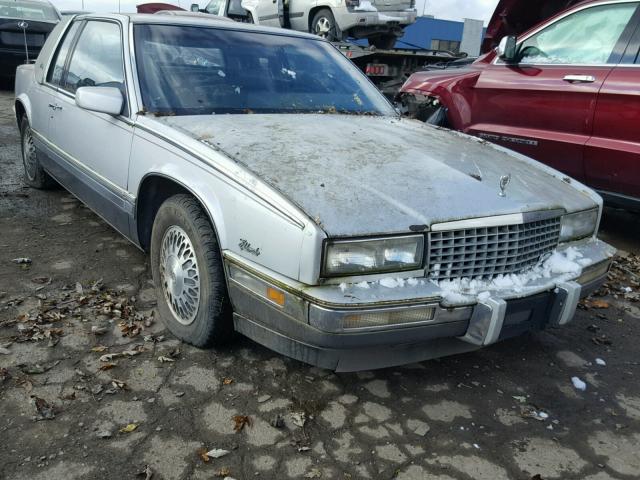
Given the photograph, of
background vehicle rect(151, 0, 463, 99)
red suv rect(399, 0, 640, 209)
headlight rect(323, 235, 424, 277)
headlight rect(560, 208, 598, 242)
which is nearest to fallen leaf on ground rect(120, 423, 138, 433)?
headlight rect(323, 235, 424, 277)

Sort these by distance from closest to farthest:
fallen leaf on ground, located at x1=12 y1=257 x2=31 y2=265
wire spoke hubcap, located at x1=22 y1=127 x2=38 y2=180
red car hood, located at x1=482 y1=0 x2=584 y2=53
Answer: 1. fallen leaf on ground, located at x1=12 y1=257 x2=31 y2=265
2. wire spoke hubcap, located at x1=22 y1=127 x2=38 y2=180
3. red car hood, located at x1=482 y1=0 x2=584 y2=53

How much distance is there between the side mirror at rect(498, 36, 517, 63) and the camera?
16.8 feet

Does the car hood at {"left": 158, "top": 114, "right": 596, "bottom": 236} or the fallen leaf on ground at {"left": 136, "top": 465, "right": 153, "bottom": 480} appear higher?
the car hood at {"left": 158, "top": 114, "right": 596, "bottom": 236}

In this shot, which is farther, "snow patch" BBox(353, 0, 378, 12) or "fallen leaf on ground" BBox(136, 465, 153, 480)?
"snow patch" BBox(353, 0, 378, 12)

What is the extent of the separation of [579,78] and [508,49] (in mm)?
725

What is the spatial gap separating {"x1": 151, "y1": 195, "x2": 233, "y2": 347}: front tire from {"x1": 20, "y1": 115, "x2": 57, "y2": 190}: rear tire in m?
A: 2.66

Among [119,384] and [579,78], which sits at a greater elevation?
[579,78]

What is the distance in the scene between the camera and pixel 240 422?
7.98 feet

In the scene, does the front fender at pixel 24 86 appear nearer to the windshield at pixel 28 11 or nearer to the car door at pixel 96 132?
the car door at pixel 96 132

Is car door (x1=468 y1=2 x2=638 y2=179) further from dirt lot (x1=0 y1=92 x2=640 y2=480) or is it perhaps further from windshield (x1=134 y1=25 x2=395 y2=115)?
dirt lot (x1=0 y1=92 x2=640 y2=480)

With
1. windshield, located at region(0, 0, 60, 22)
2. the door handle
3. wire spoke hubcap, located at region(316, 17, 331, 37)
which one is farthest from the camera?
wire spoke hubcap, located at region(316, 17, 331, 37)

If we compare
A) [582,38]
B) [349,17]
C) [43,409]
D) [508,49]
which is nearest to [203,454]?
[43,409]

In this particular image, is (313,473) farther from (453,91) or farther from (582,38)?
(453,91)

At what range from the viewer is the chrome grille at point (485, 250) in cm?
241
